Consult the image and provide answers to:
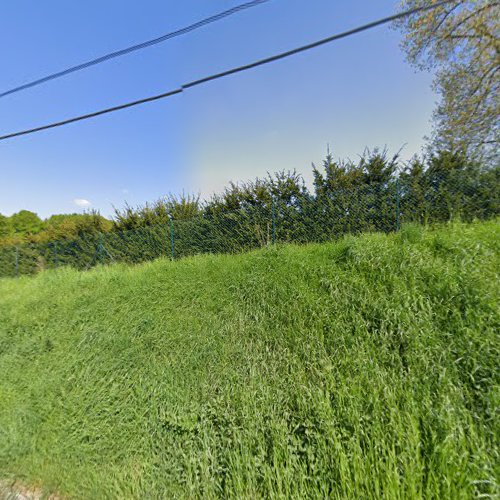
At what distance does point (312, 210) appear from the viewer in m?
6.43

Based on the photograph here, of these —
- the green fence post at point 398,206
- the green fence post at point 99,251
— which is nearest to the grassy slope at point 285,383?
the green fence post at point 398,206

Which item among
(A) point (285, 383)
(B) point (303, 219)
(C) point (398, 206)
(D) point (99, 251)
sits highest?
(D) point (99, 251)

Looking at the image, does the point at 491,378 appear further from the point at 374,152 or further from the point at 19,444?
the point at 374,152

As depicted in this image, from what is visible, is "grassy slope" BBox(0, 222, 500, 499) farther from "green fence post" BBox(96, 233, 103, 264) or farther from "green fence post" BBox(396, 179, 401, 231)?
"green fence post" BBox(96, 233, 103, 264)

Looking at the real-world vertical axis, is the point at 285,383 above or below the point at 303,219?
below

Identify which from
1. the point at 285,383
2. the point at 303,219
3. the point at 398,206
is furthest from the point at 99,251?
the point at 398,206

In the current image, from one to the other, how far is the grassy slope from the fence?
143 centimetres

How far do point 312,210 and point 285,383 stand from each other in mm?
4671

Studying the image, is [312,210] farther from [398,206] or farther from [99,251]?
[99,251]

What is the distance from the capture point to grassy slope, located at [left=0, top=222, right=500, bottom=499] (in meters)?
1.86

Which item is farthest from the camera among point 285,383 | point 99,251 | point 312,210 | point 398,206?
point 99,251

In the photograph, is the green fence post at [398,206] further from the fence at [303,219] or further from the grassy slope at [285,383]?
the grassy slope at [285,383]

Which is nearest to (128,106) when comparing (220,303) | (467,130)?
(220,303)

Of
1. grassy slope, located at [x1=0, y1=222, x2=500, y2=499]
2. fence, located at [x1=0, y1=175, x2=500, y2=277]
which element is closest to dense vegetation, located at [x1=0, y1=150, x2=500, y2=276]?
fence, located at [x1=0, y1=175, x2=500, y2=277]
